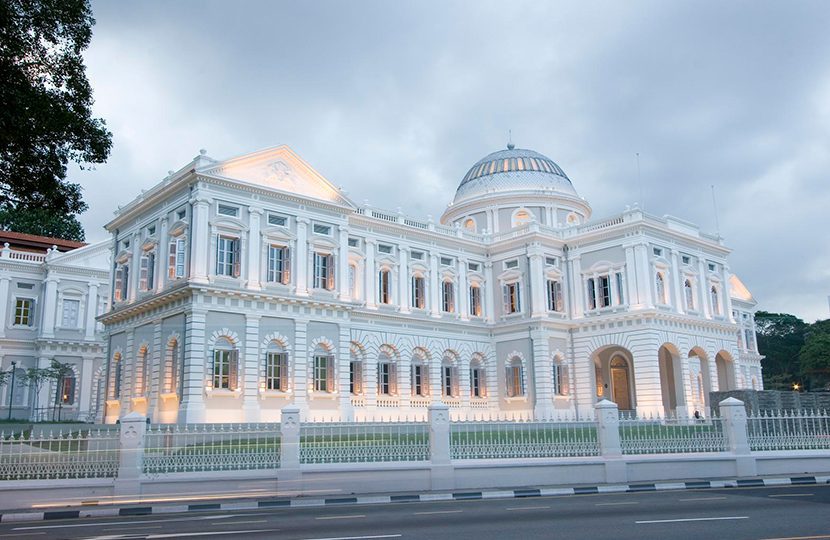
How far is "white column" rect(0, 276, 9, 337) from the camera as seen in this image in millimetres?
39688

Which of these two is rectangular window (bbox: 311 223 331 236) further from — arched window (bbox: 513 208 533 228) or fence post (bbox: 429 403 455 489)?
fence post (bbox: 429 403 455 489)

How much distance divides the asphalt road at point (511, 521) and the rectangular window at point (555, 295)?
77.6 feet

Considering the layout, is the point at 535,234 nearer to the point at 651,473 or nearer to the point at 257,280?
the point at 257,280

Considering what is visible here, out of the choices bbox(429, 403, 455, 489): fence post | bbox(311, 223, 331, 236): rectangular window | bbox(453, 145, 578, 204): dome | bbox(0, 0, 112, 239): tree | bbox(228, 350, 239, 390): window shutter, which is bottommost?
bbox(429, 403, 455, 489): fence post

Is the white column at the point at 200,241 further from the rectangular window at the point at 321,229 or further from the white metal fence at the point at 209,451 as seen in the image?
the white metal fence at the point at 209,451

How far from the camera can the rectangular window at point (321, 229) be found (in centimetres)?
3100

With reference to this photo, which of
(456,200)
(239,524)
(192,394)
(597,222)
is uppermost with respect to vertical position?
(456,200)

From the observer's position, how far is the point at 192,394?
2595 centimetres

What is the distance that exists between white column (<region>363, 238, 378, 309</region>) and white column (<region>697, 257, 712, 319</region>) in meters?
17.8

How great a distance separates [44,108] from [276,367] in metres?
17.2

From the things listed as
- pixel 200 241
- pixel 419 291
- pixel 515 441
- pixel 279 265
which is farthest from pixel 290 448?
pixel 419 291

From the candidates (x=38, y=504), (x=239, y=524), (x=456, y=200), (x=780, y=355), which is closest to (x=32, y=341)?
(x=456, y=200)

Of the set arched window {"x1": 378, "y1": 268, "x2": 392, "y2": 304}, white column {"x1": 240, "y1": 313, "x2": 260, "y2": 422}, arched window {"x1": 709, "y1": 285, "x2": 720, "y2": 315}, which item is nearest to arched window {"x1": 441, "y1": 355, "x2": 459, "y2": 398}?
arched window {"x1": 378, "y1": 268, "x2": 392, "y2": 304}

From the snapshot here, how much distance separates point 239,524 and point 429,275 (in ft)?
86.7
